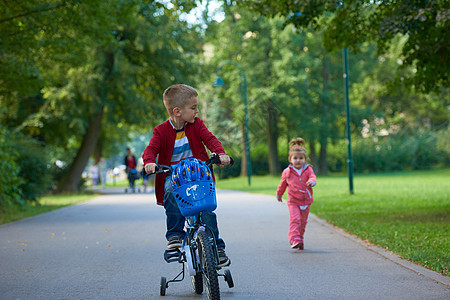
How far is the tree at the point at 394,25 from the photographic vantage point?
35.1 feet

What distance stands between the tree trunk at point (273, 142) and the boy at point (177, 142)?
3786cm

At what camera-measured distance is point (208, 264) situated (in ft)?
16.3

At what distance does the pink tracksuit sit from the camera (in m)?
8.68

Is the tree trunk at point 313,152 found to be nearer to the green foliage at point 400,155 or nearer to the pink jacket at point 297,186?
the green foliage at point 400,155

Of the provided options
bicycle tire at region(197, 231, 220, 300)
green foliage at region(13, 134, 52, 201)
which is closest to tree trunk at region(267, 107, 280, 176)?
green foliage at region(13, 134, 52, 201)

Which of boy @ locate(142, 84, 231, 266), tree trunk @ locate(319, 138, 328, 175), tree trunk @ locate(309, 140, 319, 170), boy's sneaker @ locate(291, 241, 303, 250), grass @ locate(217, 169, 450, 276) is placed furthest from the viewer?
tree trunk @ locate(319, 138, 328, 175)

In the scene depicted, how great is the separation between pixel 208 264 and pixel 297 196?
391cm

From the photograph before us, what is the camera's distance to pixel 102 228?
40.3 ft

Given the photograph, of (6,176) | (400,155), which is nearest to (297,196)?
(6,176)

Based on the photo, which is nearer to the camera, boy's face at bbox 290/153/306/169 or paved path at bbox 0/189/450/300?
paved path at bbox 0/189/450/300

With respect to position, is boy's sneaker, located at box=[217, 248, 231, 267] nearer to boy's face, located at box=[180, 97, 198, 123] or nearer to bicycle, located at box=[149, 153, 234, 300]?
bicycle, located at box=[149, 153, 234, 300]

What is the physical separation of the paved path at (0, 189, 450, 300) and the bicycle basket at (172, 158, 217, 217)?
1.12 m

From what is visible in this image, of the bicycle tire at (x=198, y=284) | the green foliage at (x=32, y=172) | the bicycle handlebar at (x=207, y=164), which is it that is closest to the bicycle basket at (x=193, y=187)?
the bicycle handlebar at (x=207, y=164)

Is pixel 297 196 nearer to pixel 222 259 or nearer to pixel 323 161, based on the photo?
pixel 222 259
